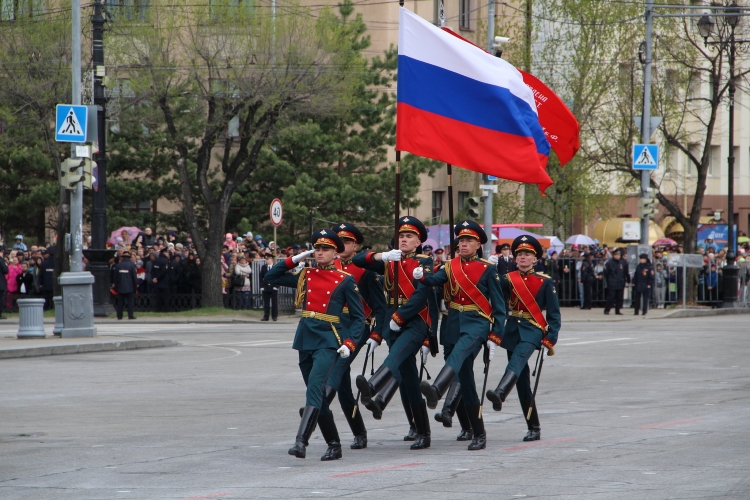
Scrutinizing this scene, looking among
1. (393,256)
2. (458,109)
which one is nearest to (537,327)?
(393,256)

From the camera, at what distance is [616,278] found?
32531 millimetres

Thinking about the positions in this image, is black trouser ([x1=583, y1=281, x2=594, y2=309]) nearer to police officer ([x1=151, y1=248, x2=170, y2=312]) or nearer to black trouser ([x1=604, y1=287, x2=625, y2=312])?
black trouser ([x1=604, y1=287, x2=625, y2=312])

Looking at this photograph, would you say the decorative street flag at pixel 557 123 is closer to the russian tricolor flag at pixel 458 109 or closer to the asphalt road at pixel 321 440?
the russian tricolor flag at pixel 458 109

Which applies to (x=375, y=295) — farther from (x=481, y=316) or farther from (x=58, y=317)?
(x=58, y=317)

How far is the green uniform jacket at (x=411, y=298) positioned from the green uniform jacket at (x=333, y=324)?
0.30 meters

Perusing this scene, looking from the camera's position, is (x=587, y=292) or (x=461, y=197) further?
(x=461, y=197)

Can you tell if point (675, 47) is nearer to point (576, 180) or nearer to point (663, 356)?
point (576, 180)

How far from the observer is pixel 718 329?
87.4ft

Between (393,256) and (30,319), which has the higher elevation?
(393,256)

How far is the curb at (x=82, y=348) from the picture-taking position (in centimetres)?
1947

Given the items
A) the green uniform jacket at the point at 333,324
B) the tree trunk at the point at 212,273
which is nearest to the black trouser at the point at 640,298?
the tree trunk at the point at 212,273

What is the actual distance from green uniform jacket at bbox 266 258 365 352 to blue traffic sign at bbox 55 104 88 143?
13.7 meters

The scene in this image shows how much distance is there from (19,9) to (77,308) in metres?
13.6

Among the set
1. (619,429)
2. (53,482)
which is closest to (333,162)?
(619,429)
